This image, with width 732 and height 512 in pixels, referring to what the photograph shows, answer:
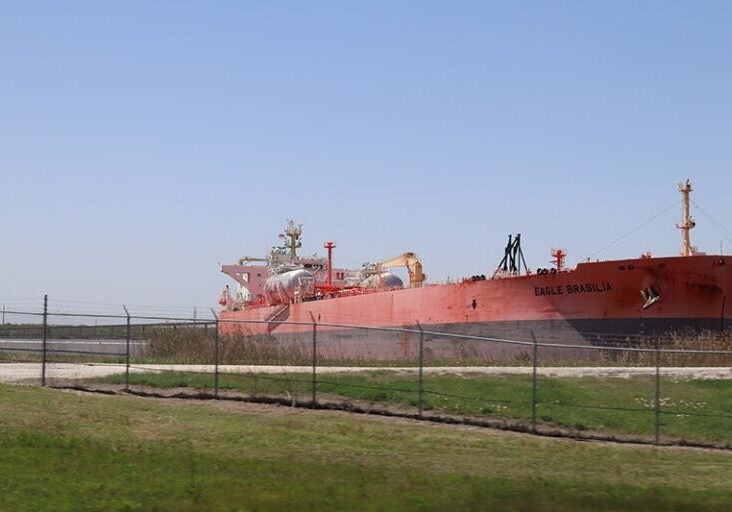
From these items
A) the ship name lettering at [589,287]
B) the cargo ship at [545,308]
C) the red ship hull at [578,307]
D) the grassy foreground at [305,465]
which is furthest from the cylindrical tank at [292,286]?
the grassy foreground at [305,465]

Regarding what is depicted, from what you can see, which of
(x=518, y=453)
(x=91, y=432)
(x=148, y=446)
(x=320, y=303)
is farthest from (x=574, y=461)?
(x=320, y=303)

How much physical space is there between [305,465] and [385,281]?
39.6 meters

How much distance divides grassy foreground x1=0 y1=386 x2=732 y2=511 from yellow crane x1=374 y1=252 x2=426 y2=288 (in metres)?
33.3

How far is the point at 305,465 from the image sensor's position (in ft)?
42.4

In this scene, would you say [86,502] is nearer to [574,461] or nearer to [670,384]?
[574,461]

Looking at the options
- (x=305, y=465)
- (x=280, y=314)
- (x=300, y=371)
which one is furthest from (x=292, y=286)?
(x=305, y=465)

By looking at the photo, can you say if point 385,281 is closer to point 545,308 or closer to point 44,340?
point 545,308

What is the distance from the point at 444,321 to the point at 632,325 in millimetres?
7959

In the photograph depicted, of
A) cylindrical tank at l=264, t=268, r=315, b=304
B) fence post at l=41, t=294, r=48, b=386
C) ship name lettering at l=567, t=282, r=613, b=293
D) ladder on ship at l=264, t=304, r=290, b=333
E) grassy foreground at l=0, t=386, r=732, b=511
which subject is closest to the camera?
grassy foreground at l=0, t=386, r=732, b=511

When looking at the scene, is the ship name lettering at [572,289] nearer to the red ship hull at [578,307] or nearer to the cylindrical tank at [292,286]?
the red ship hull at [578,307]

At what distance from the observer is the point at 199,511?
9.84 meters

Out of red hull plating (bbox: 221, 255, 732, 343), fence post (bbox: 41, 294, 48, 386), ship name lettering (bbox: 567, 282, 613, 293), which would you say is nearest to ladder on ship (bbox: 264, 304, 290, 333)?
red hull plating (bbox: 221, 255, 732, 343)

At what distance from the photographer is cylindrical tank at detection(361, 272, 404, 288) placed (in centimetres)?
5231

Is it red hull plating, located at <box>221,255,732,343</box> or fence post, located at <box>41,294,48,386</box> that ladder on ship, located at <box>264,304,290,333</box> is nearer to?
red hull plating, located at <box>221,255,732,343</box>
